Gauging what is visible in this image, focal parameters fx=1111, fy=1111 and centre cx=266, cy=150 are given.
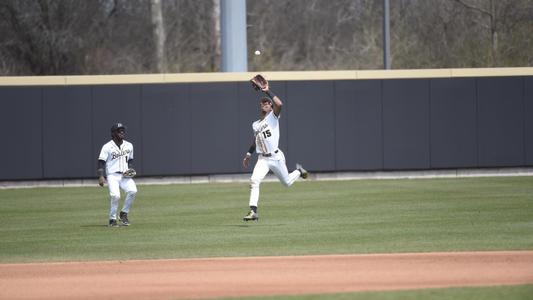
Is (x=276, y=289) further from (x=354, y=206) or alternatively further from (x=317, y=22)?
(x=317, y=22)

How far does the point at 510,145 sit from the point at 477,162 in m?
1.04

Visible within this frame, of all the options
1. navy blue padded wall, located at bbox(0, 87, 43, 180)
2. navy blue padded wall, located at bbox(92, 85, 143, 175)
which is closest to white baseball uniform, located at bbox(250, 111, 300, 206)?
navy blue padded wall, located at bbox(92, 85, 143, 175)

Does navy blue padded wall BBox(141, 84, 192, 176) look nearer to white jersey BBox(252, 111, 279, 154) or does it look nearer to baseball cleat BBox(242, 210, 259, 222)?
baseball cleat BBox(242, 210, 259, 222)

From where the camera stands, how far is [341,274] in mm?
12383

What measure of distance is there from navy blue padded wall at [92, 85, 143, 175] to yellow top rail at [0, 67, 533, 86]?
217mm

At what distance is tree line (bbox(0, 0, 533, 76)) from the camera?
4441 centimetres

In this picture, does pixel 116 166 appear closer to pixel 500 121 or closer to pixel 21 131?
pixel 21 131

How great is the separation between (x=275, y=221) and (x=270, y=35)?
40465mm

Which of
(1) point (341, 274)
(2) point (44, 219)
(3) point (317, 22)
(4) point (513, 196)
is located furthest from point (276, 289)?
(3) point (317, 22)

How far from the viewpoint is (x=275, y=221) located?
18.7m

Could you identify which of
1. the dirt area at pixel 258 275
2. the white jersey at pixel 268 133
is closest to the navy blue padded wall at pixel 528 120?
the white jersey at pixel 268 133

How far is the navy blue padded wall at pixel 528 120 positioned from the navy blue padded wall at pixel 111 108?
424 inches

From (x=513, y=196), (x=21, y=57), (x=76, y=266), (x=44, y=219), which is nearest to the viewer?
(x=76, y=266)

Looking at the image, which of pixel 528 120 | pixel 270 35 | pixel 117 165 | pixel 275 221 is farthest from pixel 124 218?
pixel 270 35
